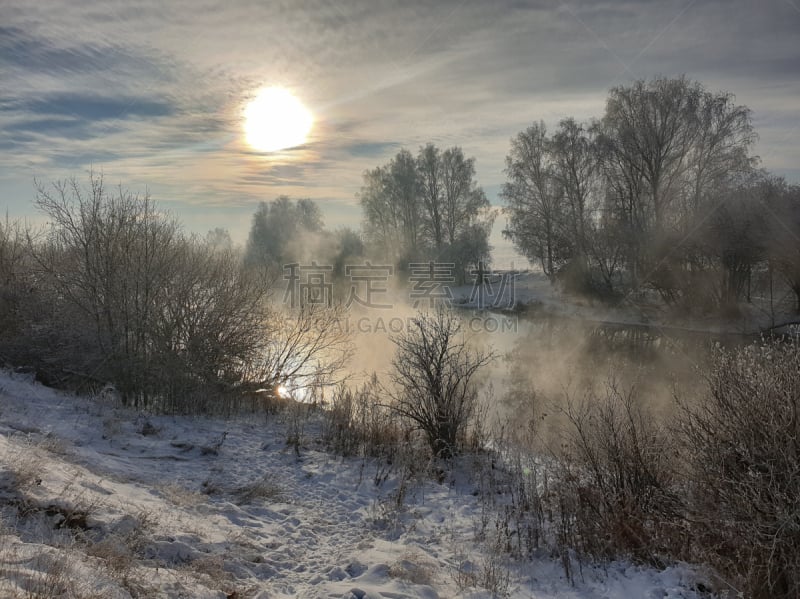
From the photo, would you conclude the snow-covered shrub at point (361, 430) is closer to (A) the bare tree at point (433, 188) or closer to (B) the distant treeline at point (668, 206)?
(B) the distant treeline at point (668, 206)

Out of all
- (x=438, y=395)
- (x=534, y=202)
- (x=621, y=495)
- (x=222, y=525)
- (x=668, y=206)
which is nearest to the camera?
(x=222, y=525)

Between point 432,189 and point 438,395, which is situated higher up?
point 432,189

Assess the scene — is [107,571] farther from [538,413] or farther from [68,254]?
[68,254]

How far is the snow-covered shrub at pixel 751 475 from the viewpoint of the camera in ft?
13.1

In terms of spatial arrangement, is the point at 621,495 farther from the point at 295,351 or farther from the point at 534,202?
the point at 534,202

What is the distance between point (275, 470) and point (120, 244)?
22.7ft

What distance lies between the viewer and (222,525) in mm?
5270

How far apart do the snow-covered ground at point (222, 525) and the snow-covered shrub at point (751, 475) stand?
0.51m

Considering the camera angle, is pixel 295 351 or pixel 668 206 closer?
pixel 295 351

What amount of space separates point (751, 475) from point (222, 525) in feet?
16.3

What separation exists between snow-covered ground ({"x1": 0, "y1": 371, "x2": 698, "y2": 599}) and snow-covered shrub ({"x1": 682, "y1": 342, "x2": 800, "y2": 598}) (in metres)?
0.51

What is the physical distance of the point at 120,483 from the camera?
565 centimetres

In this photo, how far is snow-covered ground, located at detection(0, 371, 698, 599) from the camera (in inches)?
147

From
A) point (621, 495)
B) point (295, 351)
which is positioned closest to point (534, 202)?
point (295, 351)
